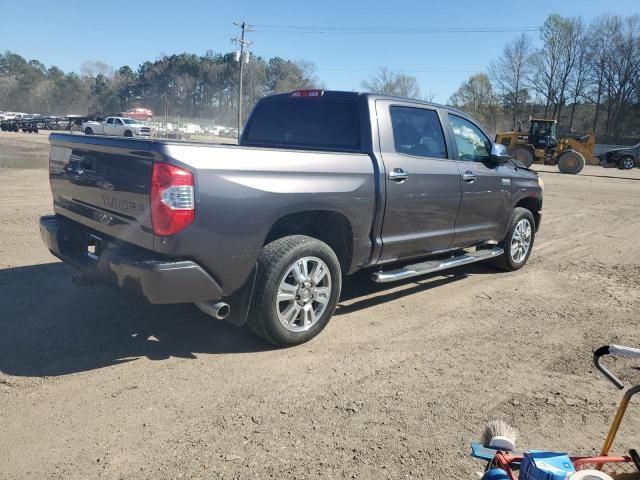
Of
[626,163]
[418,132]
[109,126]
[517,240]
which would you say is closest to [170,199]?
[418,132]

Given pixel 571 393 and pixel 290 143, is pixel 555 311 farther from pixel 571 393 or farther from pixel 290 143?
pixel 290 143

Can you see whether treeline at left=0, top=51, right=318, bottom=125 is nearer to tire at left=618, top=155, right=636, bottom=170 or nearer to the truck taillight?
tire at left=618, top=155, right=636, bottom=170

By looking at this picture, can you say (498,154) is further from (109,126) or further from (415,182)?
(109,126)

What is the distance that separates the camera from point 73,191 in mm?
4156

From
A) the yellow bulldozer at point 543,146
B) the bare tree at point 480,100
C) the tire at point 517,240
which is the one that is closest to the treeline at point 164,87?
the bare tree at point 480,100

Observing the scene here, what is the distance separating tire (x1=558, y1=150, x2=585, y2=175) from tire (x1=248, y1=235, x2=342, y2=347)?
25.6 metres

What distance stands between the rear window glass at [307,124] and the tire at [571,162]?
24.6 meters

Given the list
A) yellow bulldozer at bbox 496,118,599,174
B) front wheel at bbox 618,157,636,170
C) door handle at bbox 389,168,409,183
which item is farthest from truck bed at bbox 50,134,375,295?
front wheel at bbox 618,157,636,170

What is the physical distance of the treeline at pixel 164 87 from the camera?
286 feet

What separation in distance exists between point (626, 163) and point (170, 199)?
3411 centimetres

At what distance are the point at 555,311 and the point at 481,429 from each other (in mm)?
2633

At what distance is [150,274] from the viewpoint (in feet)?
10.6

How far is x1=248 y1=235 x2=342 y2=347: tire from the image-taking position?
3740mm

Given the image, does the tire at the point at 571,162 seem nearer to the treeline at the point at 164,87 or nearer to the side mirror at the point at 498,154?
the side mirror at the point at 498,154
